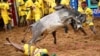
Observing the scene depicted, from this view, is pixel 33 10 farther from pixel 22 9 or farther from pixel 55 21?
pixel 55 21

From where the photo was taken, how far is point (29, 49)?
6969mm

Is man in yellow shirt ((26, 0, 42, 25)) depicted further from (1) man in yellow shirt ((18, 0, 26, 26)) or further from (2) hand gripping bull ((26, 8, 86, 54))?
(2) hand gripping bull ((26, 8, 86, 54))

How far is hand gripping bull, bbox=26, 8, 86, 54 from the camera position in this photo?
912 cm

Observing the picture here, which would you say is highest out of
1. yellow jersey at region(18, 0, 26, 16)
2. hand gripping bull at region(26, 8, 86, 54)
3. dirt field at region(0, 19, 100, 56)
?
hand gripping bull at region(26, 8, 86, 54)

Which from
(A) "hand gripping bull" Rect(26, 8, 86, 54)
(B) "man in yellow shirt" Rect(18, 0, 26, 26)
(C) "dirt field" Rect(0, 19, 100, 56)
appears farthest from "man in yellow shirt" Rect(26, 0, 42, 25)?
Answer: (A) "hand gripping bull" Rect(26, 8, 86, 54)

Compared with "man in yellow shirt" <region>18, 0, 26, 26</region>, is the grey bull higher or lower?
higher

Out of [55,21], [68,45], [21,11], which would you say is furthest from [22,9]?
[55,21]

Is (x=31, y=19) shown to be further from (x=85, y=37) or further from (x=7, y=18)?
(x=85, y=37)

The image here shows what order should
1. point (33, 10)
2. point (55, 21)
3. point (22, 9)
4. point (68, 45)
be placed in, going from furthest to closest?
point (22, 9), point (33, 10), point (68, 45), point (55, 21)

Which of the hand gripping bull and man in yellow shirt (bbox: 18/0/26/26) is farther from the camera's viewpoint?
man in yellow shirt (bbox: 18/0/26/26)

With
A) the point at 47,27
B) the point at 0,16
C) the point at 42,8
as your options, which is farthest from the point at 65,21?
the point at 0,16

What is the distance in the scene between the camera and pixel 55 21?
9125 millimetres

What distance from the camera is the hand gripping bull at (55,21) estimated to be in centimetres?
912

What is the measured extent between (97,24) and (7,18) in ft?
13.5
